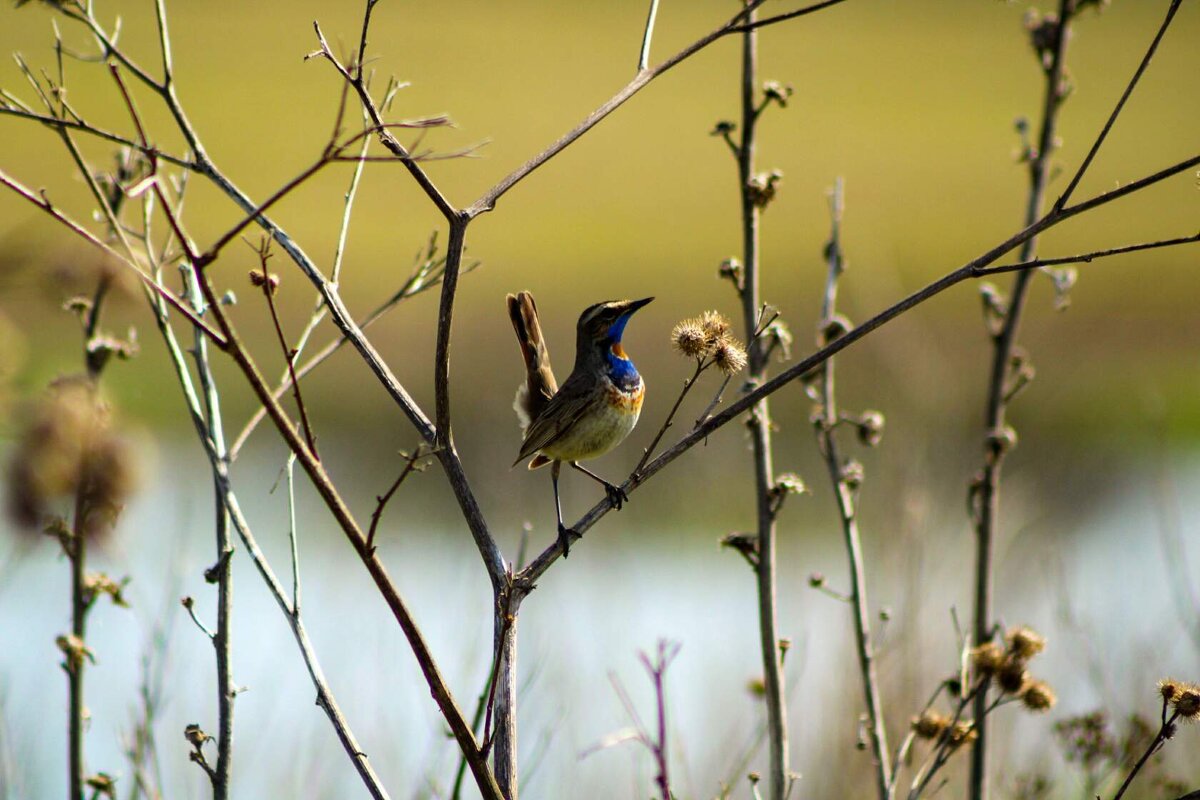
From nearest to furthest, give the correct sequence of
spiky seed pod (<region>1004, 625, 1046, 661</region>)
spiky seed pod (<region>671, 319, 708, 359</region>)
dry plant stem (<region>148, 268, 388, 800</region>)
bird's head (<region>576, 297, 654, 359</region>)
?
dry plant stem (<region>148, 268, 388, 800</region>)
spiky seed pod (<region>671, 319, 708, 359</region>)
spiky seed pod (<region>1004, 625, 1046, 661</region>)
bird's head (<region>576, 297, 654, 359</region>)

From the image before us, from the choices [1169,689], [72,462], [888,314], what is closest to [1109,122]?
[888,314]

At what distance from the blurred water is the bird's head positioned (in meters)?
0.87

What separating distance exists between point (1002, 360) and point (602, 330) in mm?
1249

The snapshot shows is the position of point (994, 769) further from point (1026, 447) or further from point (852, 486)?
point (1026, 447)

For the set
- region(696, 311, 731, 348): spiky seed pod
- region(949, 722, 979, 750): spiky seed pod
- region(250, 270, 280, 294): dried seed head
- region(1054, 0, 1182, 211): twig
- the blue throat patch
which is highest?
the blue throat patch

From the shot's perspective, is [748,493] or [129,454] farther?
[748,493]

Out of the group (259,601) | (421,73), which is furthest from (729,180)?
(259,601)

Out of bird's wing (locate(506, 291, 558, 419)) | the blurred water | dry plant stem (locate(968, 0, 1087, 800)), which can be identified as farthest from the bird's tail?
dry plant stem (locate(968, 0, 1087, 800))

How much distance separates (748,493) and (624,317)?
8.13 m

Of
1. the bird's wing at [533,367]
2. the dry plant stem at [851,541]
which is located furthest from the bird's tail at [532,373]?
the dry plant stem at [851,541]

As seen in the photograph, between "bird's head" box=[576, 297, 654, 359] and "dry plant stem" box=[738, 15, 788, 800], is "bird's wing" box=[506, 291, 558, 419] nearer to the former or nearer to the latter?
"bird's head" box=[576, 297, 654, 359]

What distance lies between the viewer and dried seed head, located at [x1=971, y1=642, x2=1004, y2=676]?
2.78m

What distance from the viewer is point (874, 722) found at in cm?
288

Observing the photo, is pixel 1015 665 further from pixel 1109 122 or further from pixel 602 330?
pixel 602 330
